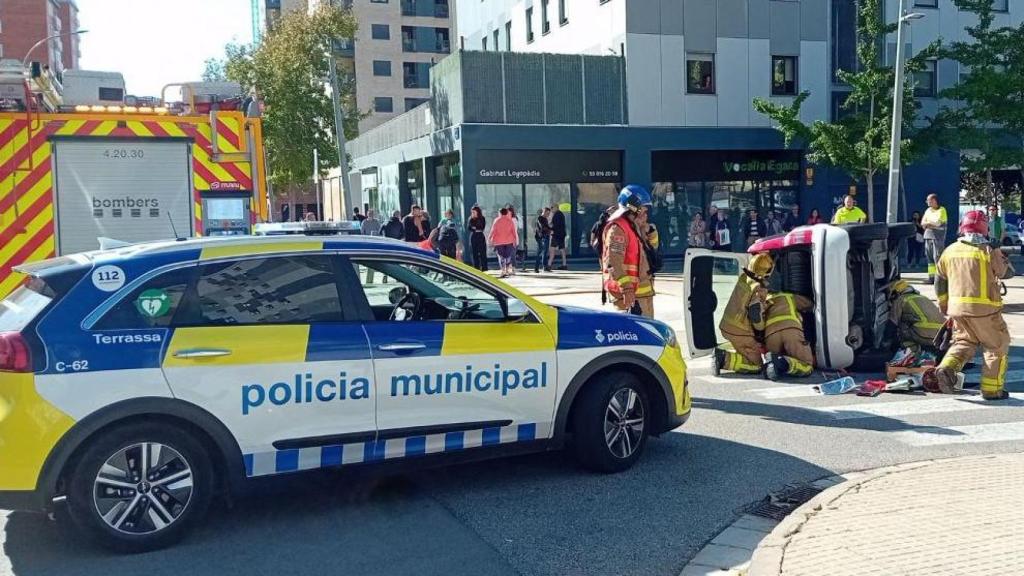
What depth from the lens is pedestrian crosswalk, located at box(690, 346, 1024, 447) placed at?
7.27 metres

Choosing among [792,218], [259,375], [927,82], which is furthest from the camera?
[927,82]

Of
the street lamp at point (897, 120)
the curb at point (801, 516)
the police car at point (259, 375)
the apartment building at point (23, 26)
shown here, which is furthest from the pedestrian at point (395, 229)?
the apartment building at point (23, 26)

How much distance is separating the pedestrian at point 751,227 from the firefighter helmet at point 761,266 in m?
16.0

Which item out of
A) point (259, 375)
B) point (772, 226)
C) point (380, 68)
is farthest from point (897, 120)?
point (380, 68)

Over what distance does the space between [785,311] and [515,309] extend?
4550 mm

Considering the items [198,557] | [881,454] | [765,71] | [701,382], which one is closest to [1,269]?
[198,557]

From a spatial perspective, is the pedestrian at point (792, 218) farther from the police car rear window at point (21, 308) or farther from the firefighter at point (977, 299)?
the police car rear window at point (21, 308)

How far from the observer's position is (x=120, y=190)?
9.44 metres

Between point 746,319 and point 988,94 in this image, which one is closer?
point 746,319

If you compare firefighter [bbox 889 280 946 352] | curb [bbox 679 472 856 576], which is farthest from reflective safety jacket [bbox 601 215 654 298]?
curb [bbox 679 472 856 576]

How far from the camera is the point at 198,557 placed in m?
4.79

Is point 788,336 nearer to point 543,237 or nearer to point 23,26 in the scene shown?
point 543,237

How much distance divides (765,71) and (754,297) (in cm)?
2000

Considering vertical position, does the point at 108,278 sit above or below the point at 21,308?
above
